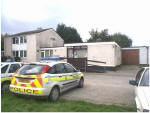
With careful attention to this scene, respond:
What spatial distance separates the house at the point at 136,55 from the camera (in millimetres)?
23078

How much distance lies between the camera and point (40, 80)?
4902 millimetres

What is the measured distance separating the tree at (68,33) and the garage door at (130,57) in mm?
15722

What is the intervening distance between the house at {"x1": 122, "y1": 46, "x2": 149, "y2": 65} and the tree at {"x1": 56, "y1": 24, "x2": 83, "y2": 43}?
15.7 meters

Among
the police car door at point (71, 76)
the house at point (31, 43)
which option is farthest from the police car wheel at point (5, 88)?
the house at point (31, 43)

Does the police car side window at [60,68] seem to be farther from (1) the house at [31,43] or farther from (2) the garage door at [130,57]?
(2) the garage door at [130,57]

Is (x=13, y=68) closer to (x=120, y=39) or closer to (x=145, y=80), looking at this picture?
(x=145, y=80)

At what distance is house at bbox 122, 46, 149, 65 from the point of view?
2308 centimetres

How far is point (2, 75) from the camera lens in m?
6.13

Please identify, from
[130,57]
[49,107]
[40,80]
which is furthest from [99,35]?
[49,107]

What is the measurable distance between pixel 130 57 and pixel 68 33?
58.5 ft

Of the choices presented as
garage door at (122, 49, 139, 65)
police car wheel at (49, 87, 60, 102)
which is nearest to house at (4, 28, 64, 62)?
garage door at (122, 49, 139, 65)

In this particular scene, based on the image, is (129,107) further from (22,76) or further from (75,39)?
(75,39)

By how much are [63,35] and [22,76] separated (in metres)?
32.5

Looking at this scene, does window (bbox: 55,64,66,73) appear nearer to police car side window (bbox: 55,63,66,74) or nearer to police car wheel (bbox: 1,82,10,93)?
police car side window (bbox: 55,63,66,74)
